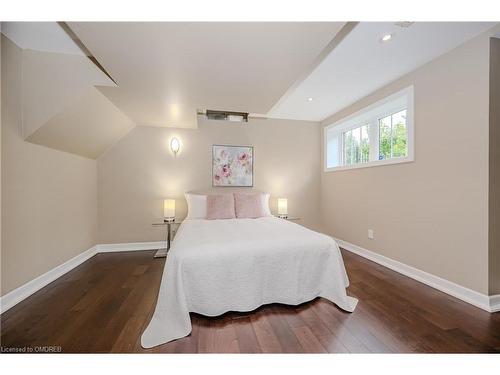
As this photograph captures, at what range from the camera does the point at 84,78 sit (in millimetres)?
2072

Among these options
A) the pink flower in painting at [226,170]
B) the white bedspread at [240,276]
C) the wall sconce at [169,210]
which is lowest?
the white bedspread at [240,276]

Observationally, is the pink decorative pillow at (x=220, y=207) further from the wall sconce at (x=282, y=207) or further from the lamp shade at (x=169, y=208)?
the wall sconce at (x=282, y=207)

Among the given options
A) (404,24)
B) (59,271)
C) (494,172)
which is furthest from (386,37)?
(59,271)

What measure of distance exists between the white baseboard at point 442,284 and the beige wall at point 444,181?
52mm

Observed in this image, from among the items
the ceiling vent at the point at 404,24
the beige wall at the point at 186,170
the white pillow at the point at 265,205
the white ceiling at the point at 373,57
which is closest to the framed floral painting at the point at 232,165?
the beige wall at the point at 186,170

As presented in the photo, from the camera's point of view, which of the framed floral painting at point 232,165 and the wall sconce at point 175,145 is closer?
the wall sconce at point 175,145

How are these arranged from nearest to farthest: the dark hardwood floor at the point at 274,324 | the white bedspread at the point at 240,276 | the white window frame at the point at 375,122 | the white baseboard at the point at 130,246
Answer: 1. the dark hardwood floor at the point at 274,324
2. the white bedspread at the point at 240,276
3. the white window frame at the point at 375,122
4. the white baseboard at the point at 130,246

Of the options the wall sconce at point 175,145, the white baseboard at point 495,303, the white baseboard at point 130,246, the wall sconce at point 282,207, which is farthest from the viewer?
the wall sconce at point 282,207

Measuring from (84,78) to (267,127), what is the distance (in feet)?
9.00

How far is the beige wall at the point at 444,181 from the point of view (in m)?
1.79

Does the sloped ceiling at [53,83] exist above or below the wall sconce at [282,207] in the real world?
above

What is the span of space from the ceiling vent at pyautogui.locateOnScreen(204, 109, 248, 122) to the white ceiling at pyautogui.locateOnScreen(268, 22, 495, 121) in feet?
2.93

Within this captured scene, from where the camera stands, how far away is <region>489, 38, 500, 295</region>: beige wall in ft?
5.66

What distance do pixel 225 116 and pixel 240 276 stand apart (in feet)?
9.46
